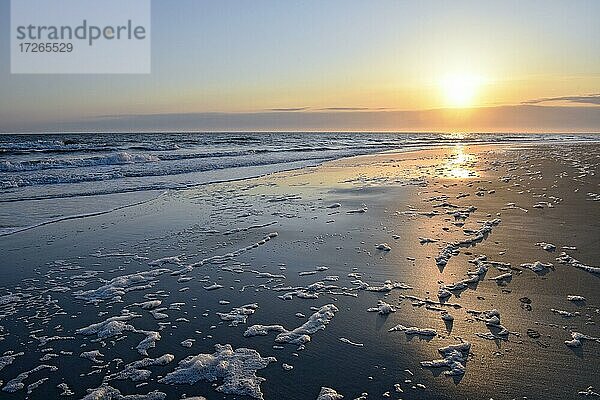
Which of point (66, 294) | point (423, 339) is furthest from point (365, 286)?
point (66, 294)

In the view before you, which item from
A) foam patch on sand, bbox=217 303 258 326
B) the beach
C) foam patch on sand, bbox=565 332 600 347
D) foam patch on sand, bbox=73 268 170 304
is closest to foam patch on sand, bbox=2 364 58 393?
the beach

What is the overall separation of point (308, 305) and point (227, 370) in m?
1.49

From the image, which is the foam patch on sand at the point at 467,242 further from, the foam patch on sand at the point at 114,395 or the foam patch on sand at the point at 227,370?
the foam patch on sand at the point at 114,395

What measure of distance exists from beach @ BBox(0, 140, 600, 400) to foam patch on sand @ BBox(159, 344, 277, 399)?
16mm

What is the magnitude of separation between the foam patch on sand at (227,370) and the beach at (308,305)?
16 millimetres

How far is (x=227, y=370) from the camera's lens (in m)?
3.71

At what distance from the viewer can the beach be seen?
3521 millimetres

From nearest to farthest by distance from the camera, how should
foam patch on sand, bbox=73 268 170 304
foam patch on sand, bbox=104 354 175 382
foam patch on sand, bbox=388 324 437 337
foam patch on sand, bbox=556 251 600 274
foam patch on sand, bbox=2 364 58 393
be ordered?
foam patch on sand, bbox=2 364 58 393 < foam patch on sand, bbox=104 354 175 382 < foam patch on sand, bbox=388 324 437 337 < foam patch on sand, bbox=73 268 170 304 < foam patch on sand, bbox=556 251 600 274

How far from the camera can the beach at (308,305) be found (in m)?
3.52

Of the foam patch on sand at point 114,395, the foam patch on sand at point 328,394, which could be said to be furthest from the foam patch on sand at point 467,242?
the foam patch on sand at point 114,395

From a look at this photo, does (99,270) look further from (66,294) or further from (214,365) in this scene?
(214,365)

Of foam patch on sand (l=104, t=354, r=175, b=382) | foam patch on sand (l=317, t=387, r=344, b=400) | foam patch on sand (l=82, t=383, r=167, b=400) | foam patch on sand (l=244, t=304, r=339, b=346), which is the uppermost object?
foam patch on sand (l=244, t=304, r=339, b=346)

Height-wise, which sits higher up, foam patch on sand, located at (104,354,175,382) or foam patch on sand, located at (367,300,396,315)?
foam patch on sand, located at (367,300,396,315)

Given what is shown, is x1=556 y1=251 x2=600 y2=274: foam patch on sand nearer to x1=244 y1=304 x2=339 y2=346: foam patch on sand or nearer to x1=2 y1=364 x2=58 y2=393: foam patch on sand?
x1=244 y1=304 x2=339 y2=346: foam patch on sand
